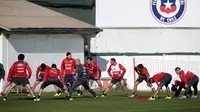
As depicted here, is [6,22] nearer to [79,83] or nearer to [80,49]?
[80,49]

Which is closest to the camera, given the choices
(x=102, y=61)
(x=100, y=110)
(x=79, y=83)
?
(x=100, y=110)

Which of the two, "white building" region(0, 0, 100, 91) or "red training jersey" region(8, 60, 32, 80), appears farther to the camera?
"white building" region(0, 0, 100, 91)

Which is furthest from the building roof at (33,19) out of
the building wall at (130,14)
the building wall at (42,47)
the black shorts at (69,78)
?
the black shorts at (69,78)

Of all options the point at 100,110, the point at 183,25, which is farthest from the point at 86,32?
the point at 100,110

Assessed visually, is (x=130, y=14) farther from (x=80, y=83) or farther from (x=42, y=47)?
(x=80, y=83)

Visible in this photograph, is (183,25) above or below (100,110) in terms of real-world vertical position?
above

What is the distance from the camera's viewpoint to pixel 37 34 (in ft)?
120

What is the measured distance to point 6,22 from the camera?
35.8m

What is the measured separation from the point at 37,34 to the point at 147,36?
761cm

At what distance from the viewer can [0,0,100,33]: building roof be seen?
35.9m

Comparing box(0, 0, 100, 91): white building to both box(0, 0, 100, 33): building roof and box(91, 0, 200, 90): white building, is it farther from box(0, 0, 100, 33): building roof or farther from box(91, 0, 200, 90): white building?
box(91, 0, 200, 90): white building

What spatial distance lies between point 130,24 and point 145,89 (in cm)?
393

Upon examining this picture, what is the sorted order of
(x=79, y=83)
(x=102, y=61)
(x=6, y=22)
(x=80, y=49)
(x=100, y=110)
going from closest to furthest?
(x=100, y=110) → (x=79, y=83) → (x=6, y=22) → (x=80, y=49) → (x=102, y=61)

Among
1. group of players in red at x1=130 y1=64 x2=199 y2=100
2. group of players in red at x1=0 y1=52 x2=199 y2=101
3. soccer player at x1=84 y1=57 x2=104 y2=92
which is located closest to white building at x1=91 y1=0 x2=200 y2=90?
group of players in red at x1=0 y1=52 x2=199 y2=101
